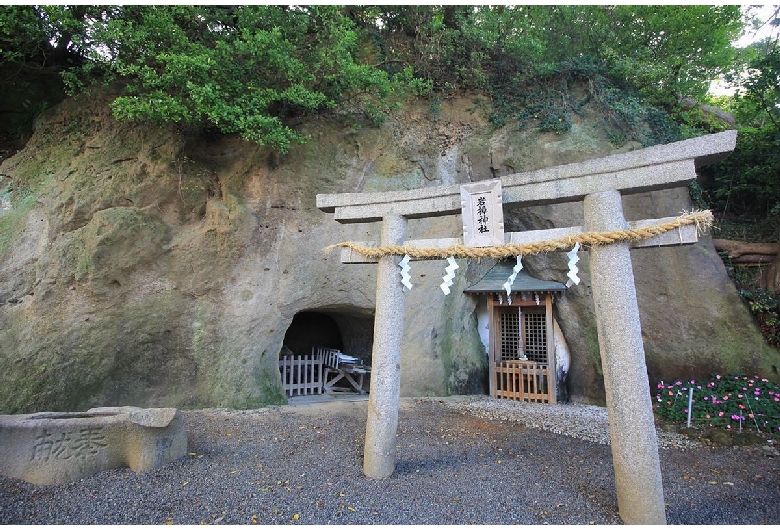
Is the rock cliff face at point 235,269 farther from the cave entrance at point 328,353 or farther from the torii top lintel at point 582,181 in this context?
the torii top lintel at point 582,181

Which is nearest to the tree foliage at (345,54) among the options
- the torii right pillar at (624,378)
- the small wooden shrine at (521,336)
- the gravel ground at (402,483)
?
the small wooden shrine at (521,336)

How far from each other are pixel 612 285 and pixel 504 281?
20.8 ft

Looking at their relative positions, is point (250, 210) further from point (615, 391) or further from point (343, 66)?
point (615, 391)

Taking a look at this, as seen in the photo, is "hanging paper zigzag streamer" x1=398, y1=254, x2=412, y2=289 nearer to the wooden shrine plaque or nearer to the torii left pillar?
the torii left pillar

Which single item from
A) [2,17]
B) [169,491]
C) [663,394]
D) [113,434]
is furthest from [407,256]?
[2,17]

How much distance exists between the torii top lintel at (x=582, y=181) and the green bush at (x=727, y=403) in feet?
17.0

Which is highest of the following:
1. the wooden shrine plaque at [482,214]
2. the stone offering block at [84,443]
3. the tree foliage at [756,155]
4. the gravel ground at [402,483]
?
the tree foliage at [756,155]

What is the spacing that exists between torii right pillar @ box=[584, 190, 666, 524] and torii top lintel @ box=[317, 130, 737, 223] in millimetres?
198

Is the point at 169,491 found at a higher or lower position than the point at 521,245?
lower

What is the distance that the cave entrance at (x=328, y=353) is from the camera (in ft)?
31.9

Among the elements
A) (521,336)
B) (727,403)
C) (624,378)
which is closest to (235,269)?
(624,378)

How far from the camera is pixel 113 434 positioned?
13.9 feet

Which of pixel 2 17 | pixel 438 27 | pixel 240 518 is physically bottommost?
pixel 240 518

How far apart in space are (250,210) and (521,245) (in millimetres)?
5704
